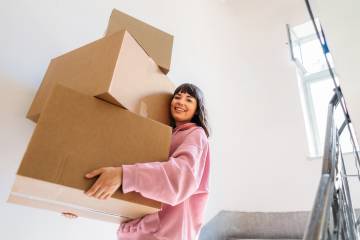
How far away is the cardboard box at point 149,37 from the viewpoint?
1175 millimetres

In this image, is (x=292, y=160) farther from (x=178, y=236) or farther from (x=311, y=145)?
(x=178, y=236)

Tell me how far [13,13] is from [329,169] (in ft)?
4.26

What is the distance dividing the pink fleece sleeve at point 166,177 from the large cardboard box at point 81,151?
3 centimetres

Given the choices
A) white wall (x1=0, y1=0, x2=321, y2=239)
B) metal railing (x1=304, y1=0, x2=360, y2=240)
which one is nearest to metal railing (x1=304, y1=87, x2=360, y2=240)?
metal railing (x1=304, y1=0, x2=360, y2=240)

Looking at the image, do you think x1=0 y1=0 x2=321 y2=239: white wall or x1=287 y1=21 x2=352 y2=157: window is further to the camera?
x1=287 y1=21 x2=352 y2=157: window

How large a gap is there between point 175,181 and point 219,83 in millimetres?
1788

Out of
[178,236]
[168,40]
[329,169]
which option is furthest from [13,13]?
[329,169]

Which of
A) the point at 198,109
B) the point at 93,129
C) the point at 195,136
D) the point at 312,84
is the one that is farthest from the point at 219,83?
the point at 93,129

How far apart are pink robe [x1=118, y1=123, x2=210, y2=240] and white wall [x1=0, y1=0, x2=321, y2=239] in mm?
502

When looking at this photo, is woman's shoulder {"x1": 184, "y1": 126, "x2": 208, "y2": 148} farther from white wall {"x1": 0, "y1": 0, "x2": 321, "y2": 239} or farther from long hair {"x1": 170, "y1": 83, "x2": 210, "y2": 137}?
white wall {"x1": 0, "y1": 0, "x2": 321, "y2": 239}

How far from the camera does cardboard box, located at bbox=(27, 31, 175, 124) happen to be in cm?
84

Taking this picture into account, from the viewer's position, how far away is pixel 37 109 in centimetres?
101

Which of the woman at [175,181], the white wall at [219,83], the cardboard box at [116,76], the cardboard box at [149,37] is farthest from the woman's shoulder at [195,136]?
the white wall at [219,83]

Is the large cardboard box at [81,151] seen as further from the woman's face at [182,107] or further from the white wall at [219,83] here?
the white wall at [219,83]
